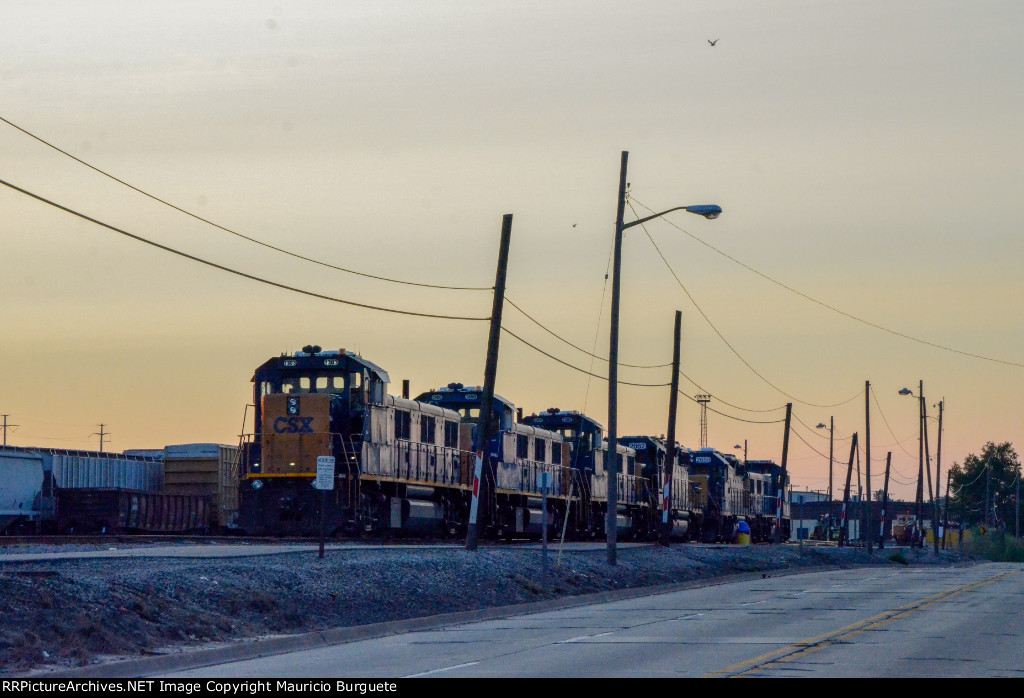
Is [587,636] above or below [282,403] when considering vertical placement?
below

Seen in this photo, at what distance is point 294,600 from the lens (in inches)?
793

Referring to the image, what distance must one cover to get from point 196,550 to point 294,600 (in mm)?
6747

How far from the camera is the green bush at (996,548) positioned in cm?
8476

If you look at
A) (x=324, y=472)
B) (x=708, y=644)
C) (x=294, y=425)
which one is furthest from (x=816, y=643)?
(x=294, y=425)

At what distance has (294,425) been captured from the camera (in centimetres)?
3319

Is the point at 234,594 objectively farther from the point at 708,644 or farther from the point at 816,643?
the point at 816,643

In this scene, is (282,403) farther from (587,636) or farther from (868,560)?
(868,560)

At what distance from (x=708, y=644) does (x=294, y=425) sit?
18.0 meters

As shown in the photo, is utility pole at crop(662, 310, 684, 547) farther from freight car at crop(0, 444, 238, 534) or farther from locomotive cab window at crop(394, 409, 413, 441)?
freight car at crop(0, 444, 238, 534)

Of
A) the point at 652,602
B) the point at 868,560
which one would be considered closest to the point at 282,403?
the point at 652,602

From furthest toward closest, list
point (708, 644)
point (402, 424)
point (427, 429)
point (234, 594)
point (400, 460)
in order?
1. point (427, 429)
2. point (402, 424)
3. point (400, 460)
4. point (234, 594)
5. point (708, 644)

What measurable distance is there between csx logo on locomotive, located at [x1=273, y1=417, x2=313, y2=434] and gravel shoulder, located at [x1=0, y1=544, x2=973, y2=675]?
5532mm

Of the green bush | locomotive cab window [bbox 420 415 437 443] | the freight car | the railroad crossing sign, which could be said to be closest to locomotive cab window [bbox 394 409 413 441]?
locomotive cab window [bbox 420 415 437 443]

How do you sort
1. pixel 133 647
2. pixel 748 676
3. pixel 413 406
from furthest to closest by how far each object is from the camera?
pixel 413 406 → pixel 133 647 → pixel 748 676
